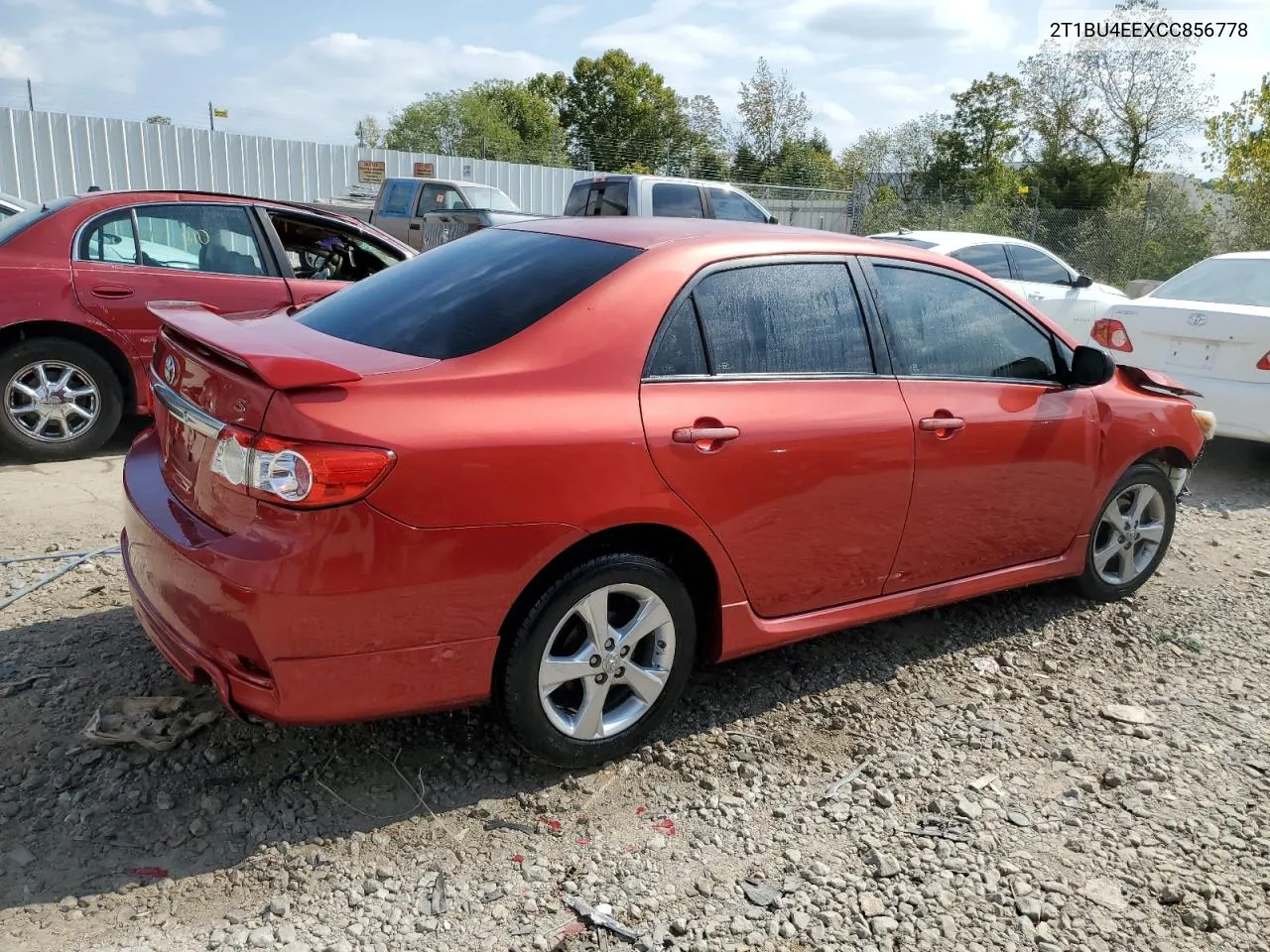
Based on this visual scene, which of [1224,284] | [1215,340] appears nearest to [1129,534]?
[1215,340]

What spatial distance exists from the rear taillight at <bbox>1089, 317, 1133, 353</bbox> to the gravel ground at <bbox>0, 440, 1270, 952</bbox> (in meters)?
3.99

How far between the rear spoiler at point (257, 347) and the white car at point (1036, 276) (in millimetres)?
7336

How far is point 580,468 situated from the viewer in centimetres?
277

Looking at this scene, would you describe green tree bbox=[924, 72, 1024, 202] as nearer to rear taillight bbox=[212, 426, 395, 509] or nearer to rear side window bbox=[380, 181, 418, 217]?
rear side window bbox=[380, 181, 418, 217]

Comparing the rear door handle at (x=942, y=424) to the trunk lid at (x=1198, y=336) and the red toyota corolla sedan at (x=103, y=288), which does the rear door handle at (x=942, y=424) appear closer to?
the red toyota corolla sedan at (x=103, y=288)

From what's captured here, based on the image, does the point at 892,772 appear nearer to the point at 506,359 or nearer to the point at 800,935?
the point at 800,935

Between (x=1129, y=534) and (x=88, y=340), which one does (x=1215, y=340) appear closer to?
(x=1129, y=534)

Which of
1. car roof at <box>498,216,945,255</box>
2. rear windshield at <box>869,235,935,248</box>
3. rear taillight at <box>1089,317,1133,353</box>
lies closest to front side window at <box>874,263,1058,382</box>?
car roof at <box>498,216,945,255</box>

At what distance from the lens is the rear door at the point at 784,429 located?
9.96 feet

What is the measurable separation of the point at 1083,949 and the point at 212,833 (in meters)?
2.28

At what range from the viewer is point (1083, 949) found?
2533mm

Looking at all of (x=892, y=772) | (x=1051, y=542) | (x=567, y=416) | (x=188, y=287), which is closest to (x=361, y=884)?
(x=567, y=416)

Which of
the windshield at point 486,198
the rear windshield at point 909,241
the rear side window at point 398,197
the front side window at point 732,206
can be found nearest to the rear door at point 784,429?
the rear windshield at point 909,241

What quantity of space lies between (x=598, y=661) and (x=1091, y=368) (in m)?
2.52
